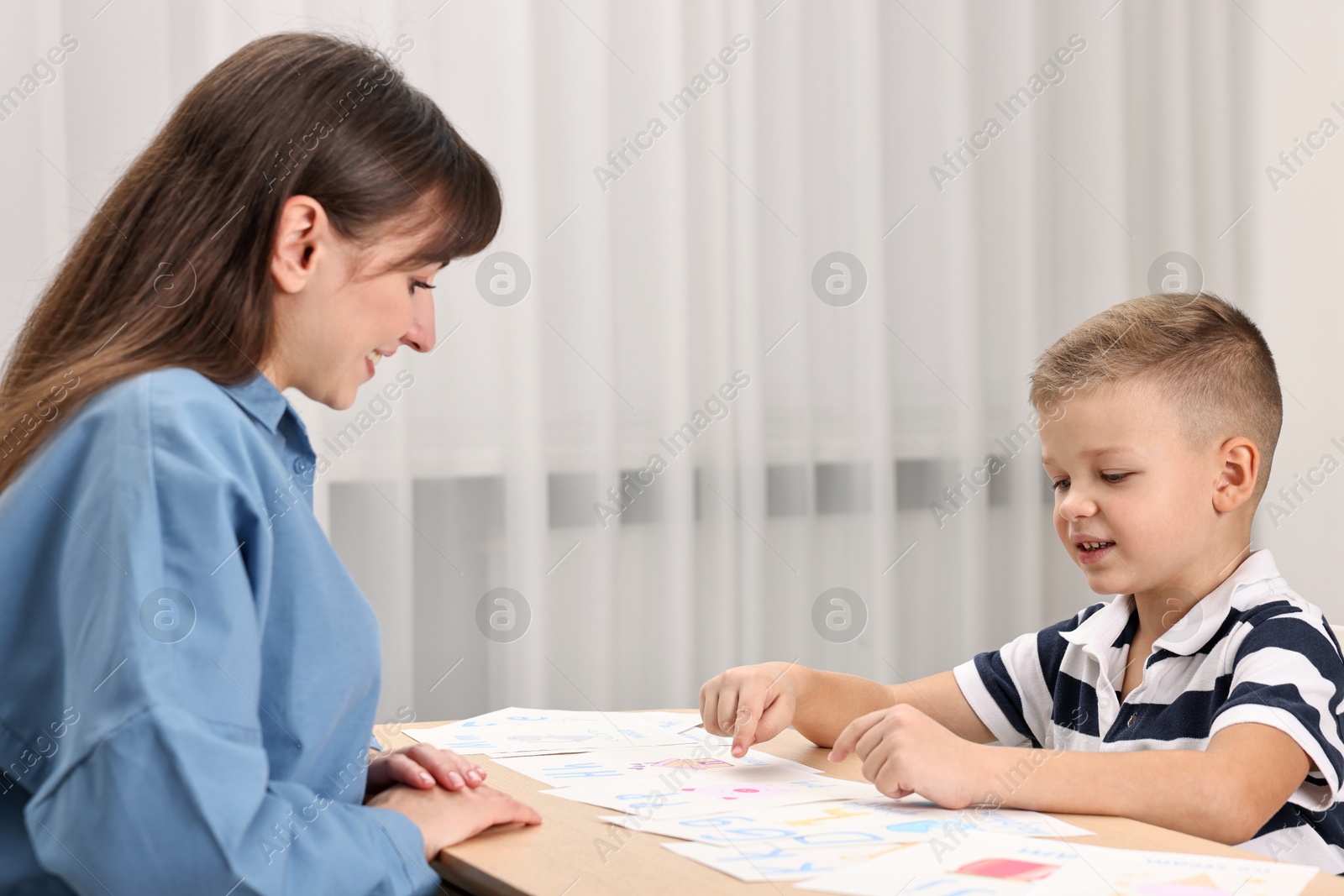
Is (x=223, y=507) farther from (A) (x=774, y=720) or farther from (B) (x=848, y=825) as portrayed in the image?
(A) (x=774, y=720)

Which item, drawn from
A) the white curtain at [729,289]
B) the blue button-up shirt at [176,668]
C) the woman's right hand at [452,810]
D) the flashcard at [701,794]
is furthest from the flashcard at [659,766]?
the white curtain at [729,289]

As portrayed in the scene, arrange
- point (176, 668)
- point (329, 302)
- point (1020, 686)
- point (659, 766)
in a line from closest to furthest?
point (176, 668) → point (329, 302) → point (659, 766) → point (1020, 686)

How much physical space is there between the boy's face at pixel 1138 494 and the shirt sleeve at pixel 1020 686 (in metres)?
0.16

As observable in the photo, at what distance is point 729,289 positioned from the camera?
2.31 m

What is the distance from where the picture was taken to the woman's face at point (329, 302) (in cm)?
83

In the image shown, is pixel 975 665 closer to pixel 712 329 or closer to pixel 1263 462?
pixel 1263 462

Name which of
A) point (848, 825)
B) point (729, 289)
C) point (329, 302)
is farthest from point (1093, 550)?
point (729, 289)

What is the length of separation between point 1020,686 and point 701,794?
51cm

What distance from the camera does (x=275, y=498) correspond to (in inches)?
29.5

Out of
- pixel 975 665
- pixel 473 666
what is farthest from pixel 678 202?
pixel 975 665

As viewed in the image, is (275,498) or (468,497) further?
(468,497)

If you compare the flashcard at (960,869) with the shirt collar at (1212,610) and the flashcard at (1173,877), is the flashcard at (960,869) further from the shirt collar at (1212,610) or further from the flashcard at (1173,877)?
the shirt collar at (1212,610)

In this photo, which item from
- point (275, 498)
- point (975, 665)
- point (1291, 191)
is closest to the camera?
point (275, 498)

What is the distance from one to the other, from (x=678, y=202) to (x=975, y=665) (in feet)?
4.06
